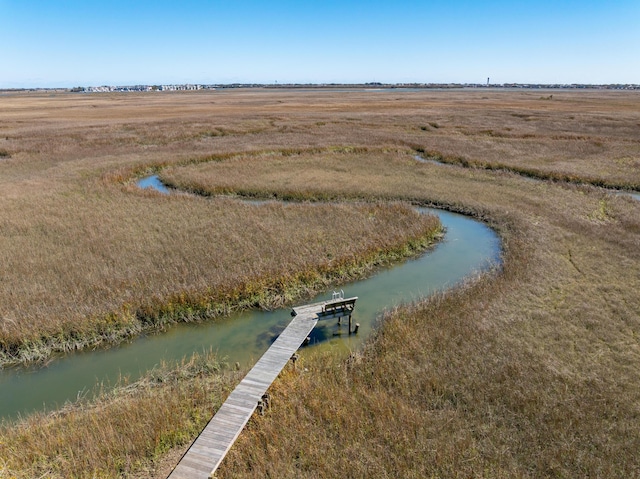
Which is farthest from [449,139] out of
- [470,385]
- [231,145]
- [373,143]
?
[470,385]

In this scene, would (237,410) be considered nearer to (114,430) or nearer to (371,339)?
(114,430)

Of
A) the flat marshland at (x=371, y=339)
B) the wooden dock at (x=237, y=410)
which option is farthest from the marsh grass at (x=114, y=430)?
the wooden dock at (x=237, y=410)

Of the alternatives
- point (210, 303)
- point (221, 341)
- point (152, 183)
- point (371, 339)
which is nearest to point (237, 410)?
point (221, 341)

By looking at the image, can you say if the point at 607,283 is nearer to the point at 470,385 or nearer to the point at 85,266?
the point at 470,385

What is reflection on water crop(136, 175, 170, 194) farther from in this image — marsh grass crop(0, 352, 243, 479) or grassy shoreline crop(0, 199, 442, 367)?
marsh grass crop(0, 352, 243, 479)

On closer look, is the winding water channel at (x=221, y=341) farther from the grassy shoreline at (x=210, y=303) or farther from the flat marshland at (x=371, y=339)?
the flat marshland at (x=371, y=339)

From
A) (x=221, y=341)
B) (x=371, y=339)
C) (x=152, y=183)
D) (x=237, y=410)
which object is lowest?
(x=221, y=341)
